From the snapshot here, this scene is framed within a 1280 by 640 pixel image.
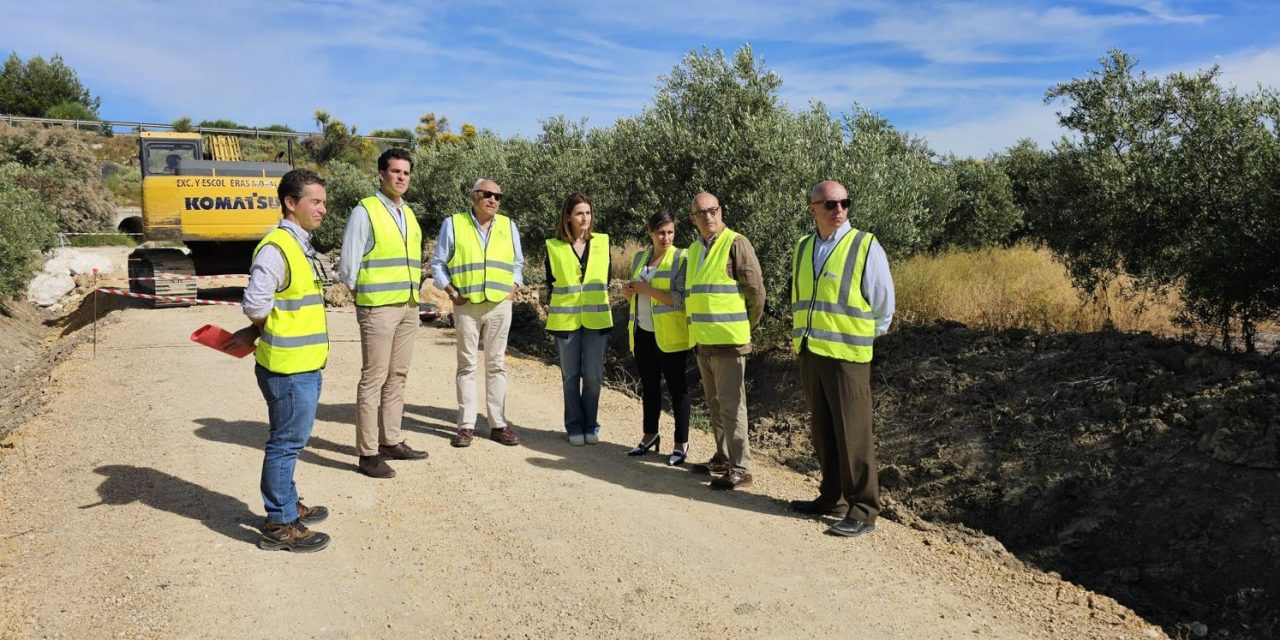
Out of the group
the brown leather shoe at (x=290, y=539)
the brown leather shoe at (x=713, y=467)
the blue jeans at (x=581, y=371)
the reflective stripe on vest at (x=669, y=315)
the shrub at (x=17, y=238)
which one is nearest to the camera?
the brown leather shoe at (x=290, y=539)

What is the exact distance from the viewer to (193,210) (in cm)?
1445

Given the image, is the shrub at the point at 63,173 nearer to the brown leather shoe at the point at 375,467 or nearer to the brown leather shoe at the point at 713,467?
the brown leather shoe at the point at 375,467

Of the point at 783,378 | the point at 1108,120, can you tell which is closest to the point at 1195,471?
the point at 1108,120

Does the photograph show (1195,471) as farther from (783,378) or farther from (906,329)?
(783,378)

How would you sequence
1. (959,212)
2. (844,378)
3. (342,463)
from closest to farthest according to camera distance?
(844,378) < (342,463) < (959,212)

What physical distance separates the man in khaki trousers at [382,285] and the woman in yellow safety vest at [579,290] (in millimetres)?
1175

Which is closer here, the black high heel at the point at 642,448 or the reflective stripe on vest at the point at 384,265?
the reflective stripe on vest at the point at 384,265

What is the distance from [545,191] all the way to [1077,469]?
38.9 feet

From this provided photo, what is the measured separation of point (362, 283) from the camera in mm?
5430

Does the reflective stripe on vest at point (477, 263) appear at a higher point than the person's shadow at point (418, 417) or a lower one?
higher

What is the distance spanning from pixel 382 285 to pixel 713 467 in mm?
2673

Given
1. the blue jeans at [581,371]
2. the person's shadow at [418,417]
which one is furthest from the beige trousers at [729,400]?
the person's shadow at [418,417]

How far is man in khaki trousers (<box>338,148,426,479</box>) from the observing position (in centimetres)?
543

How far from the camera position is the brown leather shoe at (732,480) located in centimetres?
572
